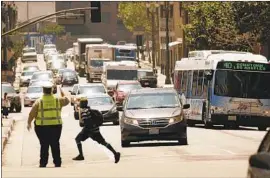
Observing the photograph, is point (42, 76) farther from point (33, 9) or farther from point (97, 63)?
point (33, 9)

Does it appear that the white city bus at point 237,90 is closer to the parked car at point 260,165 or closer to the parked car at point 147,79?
the parked car at point 260,165

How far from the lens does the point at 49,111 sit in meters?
18.0

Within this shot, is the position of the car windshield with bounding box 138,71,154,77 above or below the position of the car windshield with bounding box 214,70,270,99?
below

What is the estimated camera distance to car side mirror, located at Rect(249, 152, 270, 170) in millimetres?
7727

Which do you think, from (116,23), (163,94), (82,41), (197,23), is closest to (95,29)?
(116,23)

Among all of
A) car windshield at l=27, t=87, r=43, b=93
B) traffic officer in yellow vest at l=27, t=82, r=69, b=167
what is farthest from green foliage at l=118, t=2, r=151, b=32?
traffic officer in yellow vest at l=27, t=82, r=69, b=167

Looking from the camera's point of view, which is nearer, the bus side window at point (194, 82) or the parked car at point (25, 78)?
the bus side window at point (194, 82)

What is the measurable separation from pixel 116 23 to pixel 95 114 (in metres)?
155

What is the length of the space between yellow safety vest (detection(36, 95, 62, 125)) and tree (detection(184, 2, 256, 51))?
3707cm

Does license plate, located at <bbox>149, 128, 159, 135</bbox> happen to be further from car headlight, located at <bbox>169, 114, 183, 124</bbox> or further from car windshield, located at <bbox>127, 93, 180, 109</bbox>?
car windshield, located at <bbox>127, 93, 180, 109</bbox>

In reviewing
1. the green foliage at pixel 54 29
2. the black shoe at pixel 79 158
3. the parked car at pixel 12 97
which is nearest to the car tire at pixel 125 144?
the black shoe at pixel 79 158

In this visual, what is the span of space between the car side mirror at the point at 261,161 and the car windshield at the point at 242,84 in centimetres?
2734

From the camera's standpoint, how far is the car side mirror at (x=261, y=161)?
7.73 m

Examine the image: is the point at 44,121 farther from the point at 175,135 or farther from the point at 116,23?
the point at 116,23
